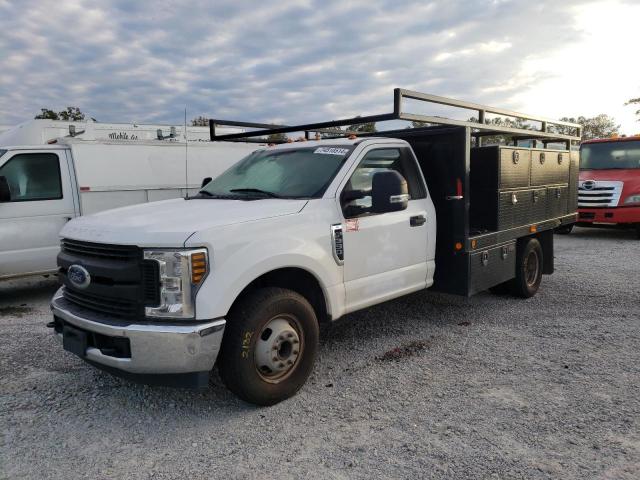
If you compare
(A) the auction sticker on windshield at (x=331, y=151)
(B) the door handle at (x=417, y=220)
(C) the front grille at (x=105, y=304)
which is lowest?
(C) the front grille at (x=105, y=304)

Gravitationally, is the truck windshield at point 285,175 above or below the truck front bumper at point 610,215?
above

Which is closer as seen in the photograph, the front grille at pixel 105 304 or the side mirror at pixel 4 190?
the front grille at pixel 105 304

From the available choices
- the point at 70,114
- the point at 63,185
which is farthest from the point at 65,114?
the point at 63,185

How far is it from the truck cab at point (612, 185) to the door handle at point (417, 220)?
8992 mm

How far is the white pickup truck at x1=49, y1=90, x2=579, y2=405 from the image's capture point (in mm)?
3189

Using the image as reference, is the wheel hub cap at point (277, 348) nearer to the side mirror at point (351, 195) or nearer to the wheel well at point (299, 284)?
the wheel well at point (299, 284)

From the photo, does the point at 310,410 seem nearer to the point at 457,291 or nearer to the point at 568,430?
the point at 568,430

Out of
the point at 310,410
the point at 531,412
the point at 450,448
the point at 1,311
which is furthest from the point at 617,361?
the point at 1,311

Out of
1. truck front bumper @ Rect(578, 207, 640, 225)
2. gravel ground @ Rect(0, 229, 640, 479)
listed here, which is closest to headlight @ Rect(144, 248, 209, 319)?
gravel ground @ Rect(0, 229, 640, 479)

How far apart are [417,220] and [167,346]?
8.46 ft

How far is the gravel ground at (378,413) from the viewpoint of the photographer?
296cm

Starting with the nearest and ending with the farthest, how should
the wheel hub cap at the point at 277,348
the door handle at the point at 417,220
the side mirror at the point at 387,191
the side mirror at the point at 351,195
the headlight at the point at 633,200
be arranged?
1. the wheel hub cap at the point at 277,348
2. the side mirror at the point at 387,191
3. the side mirror at the point at 351,195
4. the door handle at the point at 417,220
5. the headlight at the point at 633,200

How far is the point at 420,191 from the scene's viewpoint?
4980mm

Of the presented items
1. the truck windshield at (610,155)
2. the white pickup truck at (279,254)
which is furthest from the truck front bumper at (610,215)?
the white pickup truck at (279,254)
